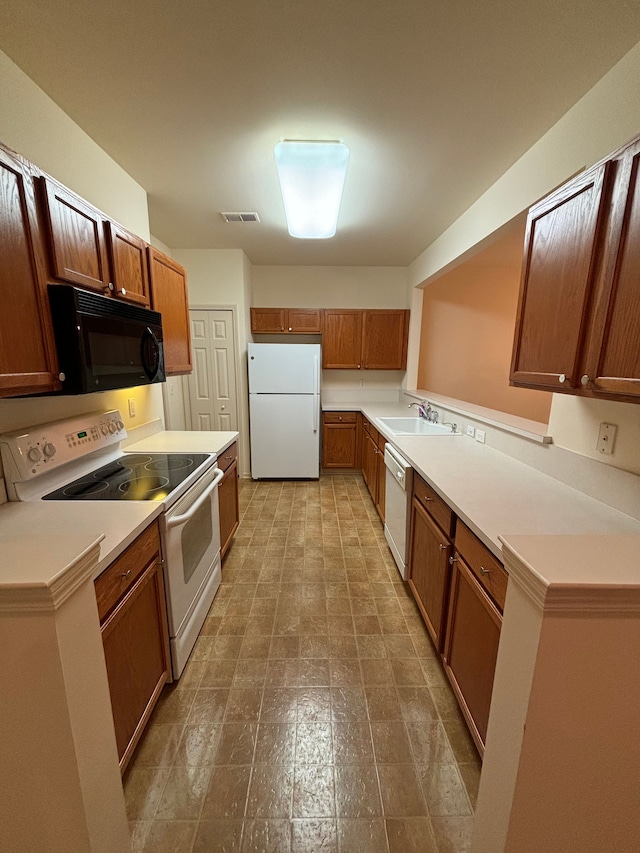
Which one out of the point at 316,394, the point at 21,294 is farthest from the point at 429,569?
the point at 316,394

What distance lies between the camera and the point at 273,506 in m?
3.35

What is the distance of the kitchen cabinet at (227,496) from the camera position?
2.24 metres

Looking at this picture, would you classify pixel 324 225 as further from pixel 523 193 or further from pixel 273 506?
pixel 273 506

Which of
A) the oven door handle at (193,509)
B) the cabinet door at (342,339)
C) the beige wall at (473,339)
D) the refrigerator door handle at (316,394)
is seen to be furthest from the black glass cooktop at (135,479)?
the beige wall at (473,339)

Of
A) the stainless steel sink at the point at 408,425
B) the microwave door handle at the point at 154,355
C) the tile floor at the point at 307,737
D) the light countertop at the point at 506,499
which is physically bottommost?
the tile floor at the point at 307,737

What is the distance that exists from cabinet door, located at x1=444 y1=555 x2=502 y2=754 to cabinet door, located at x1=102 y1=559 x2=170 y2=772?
122 centimetres

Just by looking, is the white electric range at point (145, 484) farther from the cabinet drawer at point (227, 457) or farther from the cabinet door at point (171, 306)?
the cabinet door at point (171, 306)

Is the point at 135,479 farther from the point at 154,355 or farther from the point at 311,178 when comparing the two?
the point at 311,178

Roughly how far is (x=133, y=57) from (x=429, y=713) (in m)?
2.90

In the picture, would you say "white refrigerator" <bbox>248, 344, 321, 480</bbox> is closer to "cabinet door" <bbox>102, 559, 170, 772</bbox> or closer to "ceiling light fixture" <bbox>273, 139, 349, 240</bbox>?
"ceiling light fixture" <bbox>273, 139, 349, 240</bbox>

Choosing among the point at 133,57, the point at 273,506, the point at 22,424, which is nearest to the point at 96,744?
the point at 22,424

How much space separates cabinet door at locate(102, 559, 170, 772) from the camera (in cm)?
105

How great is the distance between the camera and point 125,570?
3.56ft

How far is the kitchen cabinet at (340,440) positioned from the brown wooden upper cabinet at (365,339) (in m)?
0.66
